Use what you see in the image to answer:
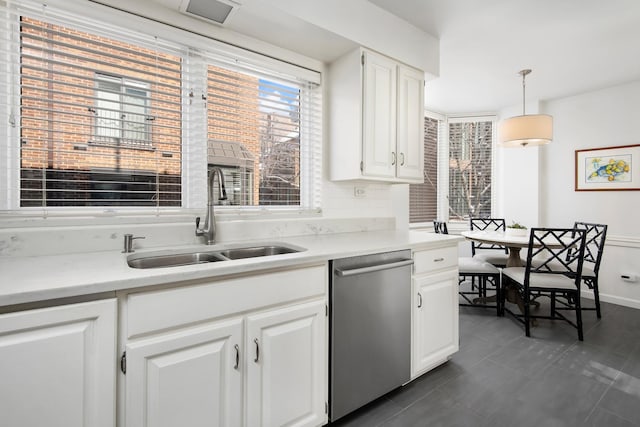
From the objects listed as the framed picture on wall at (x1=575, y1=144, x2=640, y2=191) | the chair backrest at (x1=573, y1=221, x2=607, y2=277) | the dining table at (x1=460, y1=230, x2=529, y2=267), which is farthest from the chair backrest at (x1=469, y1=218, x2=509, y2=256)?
the framed picture on wall at (x1=575, y1=144, x2=640, y2=191)

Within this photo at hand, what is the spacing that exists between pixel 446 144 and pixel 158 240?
4288 mm

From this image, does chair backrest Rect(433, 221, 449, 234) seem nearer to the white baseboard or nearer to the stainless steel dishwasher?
the white baseboard

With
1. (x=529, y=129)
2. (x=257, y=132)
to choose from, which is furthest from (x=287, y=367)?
(x=529, y=129)

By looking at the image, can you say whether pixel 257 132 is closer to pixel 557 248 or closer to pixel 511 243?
pixel 511 243

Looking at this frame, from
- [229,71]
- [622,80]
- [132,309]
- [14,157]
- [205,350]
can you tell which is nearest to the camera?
[132,309]

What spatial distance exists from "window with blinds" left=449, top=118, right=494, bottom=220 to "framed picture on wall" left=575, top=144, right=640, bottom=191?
1.07 metres

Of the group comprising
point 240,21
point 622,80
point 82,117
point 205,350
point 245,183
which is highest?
point 622,80

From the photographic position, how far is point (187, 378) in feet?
3.81

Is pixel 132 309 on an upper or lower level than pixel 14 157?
lower

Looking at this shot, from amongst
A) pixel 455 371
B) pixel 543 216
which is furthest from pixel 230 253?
pixel 543 216

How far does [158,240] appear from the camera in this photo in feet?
5.61

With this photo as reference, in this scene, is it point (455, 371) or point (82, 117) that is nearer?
point (82, 117)

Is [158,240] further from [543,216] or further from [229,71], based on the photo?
[543,216]

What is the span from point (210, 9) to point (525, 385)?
119 inches
